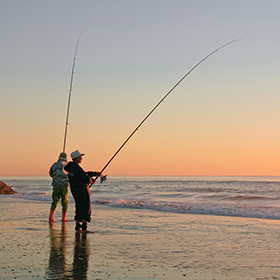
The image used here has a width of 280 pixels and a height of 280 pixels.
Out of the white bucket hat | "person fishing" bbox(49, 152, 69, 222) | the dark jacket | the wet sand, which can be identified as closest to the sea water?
the wet sand

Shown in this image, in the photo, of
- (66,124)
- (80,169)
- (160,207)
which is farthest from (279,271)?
(160,207)

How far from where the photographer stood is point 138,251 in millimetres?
4945

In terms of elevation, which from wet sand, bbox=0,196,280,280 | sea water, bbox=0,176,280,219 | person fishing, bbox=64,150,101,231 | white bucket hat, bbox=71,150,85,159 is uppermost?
white bucket hat, bbox=71,150,85,159

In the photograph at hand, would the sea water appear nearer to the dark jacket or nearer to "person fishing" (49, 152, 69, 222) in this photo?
"person fishing" (49, 152, 69, 222)

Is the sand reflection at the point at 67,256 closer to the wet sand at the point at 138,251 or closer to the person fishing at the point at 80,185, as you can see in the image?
the wet sand at the point at 138,251

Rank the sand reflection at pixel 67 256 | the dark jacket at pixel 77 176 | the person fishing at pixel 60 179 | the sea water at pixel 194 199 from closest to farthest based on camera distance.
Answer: the sand reflection at pixel 67 256
the dark jacket at pixel 77 176
the person fishing at pixel 60 179
the sea water at pixel 194 199

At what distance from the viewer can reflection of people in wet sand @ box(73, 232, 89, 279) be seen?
371cm

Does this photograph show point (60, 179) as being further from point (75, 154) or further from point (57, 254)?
point (57, 254)

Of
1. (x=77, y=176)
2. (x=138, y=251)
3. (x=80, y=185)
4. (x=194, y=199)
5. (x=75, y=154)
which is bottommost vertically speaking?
(x=194, y=199)

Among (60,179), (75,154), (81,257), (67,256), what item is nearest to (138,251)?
A: (81,257)

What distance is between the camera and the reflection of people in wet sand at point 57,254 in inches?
146

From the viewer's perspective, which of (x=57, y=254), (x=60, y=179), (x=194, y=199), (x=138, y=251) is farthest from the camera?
(x=194, y=199)

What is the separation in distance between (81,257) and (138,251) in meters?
0.82

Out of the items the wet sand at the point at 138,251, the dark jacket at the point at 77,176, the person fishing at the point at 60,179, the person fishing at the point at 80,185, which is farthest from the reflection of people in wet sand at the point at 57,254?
the person fishing at the point at 60,179
